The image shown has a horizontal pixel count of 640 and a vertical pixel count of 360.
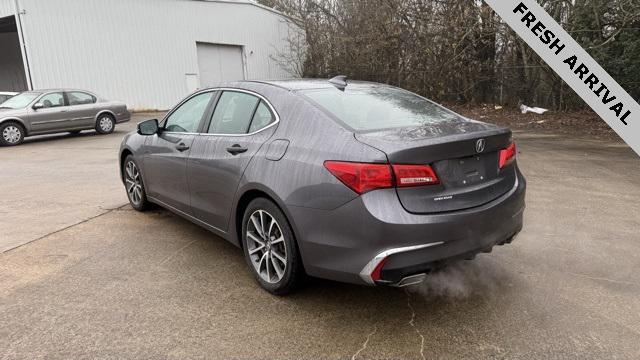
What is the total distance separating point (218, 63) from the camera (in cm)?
2622

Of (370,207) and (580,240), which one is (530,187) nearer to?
(580,240)

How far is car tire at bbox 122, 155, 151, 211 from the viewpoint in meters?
5.58

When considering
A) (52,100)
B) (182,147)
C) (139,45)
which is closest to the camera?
(182,147)

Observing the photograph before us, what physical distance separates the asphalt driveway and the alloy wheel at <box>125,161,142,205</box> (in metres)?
0.20

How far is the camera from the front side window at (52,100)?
13.9 metres

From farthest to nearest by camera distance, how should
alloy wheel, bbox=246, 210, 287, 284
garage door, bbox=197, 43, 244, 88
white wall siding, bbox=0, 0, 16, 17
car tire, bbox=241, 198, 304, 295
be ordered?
1. garage door, bbox=197, 43, 244, 88
2. white wall siding, bbox=0, 0, 16, 17
3. alloy wheel, bbox=246, 210, 287, 284
4. car tire, bbox=241, 198, 304, 295

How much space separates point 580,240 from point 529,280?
123 centimetres

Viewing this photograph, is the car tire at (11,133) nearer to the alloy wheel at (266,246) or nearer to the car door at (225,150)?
the car door at (225,150)

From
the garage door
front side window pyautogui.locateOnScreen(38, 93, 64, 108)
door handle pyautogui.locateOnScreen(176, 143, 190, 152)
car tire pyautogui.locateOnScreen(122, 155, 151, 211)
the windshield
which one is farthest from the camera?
the garage door

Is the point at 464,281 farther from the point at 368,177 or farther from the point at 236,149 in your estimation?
the point at 236,149

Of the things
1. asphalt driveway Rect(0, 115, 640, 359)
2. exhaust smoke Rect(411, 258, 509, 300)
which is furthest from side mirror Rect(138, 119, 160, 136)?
exhaust smoke Rect(411, 258, 509, 300)

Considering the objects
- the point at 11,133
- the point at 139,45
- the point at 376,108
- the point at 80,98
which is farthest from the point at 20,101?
the point at 376,108

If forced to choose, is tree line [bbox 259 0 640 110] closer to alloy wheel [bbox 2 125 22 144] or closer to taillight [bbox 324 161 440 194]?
taillight [bbox 324 161 440 194]

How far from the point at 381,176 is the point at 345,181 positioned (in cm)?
22
